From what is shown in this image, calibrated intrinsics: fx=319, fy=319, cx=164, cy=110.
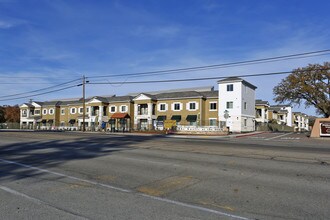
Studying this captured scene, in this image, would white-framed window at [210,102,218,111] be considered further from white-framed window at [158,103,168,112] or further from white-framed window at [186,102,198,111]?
white-framed window at [158,103,168,112]

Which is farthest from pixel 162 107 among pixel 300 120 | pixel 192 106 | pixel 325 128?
pixel 300 120

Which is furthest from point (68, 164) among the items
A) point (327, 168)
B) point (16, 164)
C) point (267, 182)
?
point (327, 168)

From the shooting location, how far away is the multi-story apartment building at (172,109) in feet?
180

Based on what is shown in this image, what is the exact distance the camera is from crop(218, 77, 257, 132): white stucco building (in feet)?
177

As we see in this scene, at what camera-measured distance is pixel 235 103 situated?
54.3m

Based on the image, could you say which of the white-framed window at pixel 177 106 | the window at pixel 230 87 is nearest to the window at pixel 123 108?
the white-framed window at pixel 177 106

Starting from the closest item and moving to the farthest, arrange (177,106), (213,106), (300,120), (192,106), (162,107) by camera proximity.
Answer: (213,106), (192,106), (177,106), (162,107), (300,120)

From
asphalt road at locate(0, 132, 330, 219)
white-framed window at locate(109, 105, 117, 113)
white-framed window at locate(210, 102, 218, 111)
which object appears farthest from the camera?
white-framed window at locate(109, 105, 117, 113)

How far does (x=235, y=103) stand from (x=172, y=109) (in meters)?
14.0

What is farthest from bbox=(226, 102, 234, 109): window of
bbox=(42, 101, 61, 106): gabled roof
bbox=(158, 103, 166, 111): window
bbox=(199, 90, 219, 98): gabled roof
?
bbox=(42, 101, 61, 106): gabled roof

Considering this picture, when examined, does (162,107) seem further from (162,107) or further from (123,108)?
(123,108)

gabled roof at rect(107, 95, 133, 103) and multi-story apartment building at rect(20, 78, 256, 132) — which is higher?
gabled roof at rect(107, 95, 133, 103)

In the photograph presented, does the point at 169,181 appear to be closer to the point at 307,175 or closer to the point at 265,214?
the point at 265,214

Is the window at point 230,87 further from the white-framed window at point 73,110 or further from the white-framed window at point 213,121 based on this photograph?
the white-framed window at point 73,110
